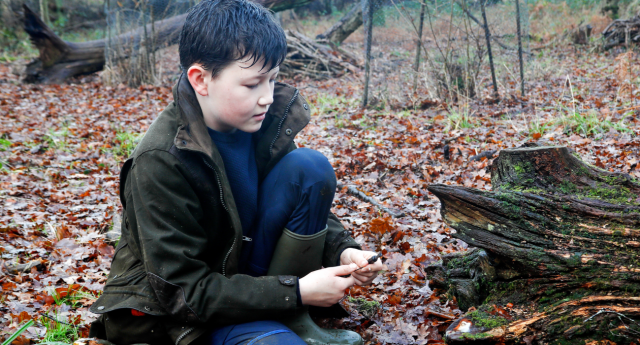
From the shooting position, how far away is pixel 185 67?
1791 millimetres

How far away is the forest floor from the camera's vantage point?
2443 mm

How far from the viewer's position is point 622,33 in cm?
1057

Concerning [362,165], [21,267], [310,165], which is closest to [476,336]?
[310,165]

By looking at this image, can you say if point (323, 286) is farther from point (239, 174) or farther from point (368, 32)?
point (368, 32)

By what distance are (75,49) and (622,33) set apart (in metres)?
13.2

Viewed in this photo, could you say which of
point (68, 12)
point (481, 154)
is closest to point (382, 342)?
point (481, 154)

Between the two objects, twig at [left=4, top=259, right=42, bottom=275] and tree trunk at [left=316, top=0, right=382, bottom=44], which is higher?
tree trunk at [left=316, top=0, right=382, bottom=44]

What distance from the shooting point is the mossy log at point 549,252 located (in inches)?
67.0

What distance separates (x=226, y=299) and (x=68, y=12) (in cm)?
2281

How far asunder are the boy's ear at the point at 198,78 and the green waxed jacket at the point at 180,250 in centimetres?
→ 5

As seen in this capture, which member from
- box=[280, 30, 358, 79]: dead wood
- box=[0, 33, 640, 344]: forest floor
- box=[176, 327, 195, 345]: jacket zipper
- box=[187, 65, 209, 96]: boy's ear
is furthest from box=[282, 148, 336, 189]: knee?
box=[280, 30, 358, 79]: dead wood

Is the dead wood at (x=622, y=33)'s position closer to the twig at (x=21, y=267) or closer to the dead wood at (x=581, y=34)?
the dead wood at (x=581, y=34)

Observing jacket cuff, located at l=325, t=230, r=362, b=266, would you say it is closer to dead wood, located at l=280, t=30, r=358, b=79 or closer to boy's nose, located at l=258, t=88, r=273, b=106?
boy's nose, located at l=258, t=88, r=273, b=106

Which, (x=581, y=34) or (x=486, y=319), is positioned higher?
(x=581, y=34)
